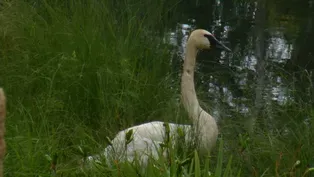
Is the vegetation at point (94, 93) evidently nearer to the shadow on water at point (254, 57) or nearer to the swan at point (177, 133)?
the swan at point (177, 133)

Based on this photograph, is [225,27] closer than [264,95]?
No

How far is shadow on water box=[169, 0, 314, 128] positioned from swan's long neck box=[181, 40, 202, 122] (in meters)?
0.45

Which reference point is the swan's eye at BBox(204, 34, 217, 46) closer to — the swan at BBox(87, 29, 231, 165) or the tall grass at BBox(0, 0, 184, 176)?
the swan at BBox(87, 29, 231, 165)

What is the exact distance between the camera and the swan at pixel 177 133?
331cm

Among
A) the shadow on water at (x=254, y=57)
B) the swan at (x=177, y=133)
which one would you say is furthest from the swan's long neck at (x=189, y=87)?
the shadow on water at (x=254, y=57)

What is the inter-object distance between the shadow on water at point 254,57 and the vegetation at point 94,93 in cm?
46

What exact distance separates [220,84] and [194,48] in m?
1.99

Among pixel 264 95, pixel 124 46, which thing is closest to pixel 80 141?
pixel 124 46

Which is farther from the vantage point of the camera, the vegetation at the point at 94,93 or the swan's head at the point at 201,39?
the swan's head at the point at 201,39

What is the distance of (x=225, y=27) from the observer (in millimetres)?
11922

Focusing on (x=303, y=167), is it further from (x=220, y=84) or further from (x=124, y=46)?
(x=220, y=84)

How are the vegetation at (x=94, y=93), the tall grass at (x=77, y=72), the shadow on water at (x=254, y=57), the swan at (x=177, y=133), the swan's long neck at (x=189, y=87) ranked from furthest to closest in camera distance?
the shadow on water at (x=254, y=57) → the swan's long neck at (x=189, y=87) → the tall grass at (x=77, y=72) → the vegetation at (x=94, y=93) → the swan at (x=177, y=133)

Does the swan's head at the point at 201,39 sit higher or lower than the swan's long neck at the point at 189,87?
higher

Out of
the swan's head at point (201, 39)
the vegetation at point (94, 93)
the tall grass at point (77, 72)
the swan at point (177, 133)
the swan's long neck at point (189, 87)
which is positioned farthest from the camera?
the swan's head at point (201, 39)
